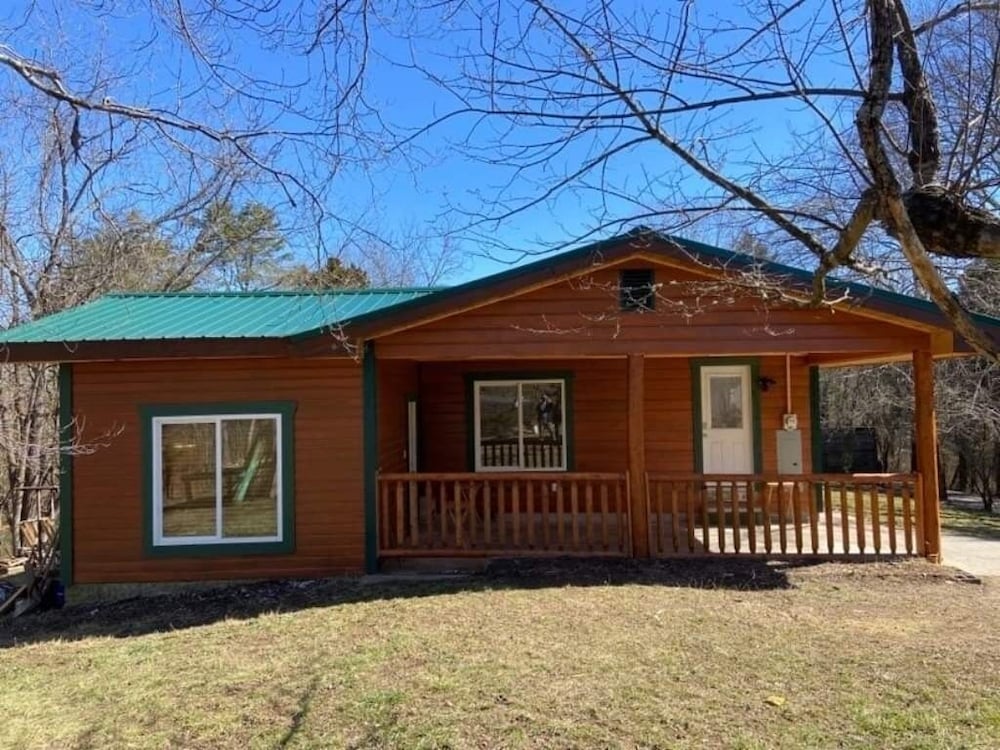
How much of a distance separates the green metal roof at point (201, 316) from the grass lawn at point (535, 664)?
2783mm

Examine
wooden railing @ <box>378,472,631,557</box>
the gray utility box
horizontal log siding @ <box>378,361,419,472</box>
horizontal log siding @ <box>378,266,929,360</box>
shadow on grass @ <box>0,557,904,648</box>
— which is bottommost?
shadow on grass @ <box>0,557,904,648</box>

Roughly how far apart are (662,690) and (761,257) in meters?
3.60

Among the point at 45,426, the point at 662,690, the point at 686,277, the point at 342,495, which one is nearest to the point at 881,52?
the point at 662,690

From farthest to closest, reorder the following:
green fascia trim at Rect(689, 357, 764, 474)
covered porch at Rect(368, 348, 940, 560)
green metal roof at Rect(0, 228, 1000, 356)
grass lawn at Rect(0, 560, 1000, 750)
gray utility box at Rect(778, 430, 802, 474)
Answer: green fascia trim at Rect(689, 357, 764, 474) < gray utility box at Rect(778, 430, 802, 474) < covered porch at Rect(368, 348, 940, 560) < green metal roof at Rect(0, 228, 1000, 356) < grass lawn at Rect(0, 560, 1000, 750)

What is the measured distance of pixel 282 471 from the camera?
8.06 m

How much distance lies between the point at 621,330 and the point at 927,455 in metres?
3.58

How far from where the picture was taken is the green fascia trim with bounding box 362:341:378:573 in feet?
26.3

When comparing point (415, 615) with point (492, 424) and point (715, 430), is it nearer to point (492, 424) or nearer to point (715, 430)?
point (492, 424)

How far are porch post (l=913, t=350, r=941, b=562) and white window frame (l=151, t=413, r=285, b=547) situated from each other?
7011mm

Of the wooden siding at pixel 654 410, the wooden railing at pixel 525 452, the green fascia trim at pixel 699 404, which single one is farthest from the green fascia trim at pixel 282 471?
the green fascia trim at pixel 699 404

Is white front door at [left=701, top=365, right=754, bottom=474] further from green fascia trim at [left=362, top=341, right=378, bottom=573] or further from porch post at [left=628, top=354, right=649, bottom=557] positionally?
green fascia trim at [left=362, top=341, right=378, bottom=573]

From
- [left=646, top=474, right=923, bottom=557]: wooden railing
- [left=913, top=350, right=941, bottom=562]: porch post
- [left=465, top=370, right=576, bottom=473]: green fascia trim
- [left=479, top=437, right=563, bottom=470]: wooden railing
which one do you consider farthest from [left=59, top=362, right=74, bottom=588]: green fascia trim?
[left=913, top=350, right=941, bottom=562]: porch post

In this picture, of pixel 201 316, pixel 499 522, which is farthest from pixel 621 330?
pixel 201 316

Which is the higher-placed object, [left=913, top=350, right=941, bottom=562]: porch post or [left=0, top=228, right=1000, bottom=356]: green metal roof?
[left=0, top=228, right=1000, bottom=356]: green metal roof
